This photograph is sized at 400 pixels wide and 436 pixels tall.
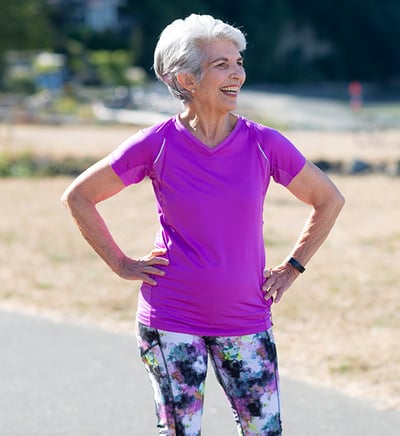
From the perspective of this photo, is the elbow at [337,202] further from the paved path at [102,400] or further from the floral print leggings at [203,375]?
the paved path at [102,400]

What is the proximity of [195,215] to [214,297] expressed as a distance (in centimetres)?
27

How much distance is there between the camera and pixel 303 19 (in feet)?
277

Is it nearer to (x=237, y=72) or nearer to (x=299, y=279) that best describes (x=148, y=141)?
(x=237, y=72)

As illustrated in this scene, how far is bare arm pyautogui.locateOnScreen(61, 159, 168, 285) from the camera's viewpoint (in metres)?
3.41

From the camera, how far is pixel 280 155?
11.2 ft

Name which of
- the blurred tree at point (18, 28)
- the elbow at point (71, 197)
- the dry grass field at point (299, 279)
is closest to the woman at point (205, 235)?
the elbow at point (71, 197)

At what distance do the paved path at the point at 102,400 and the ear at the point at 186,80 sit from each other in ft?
7.36

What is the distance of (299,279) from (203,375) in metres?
5.33

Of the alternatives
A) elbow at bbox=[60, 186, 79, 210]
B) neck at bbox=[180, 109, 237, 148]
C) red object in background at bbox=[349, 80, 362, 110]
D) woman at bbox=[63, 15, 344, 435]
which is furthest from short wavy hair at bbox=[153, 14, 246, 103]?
red object in background at bbox=[349, 80, 362, 110]

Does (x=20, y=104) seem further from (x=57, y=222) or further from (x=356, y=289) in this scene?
(x=356, y=289)

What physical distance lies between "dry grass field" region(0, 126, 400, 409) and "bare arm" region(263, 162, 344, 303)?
207 cm

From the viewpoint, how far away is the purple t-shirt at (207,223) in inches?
130

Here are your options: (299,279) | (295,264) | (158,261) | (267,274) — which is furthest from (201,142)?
(299,279)

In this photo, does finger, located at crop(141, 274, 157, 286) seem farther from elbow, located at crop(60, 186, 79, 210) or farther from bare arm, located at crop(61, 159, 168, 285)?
elbow, located at crop(60, 186, 79, 210)
